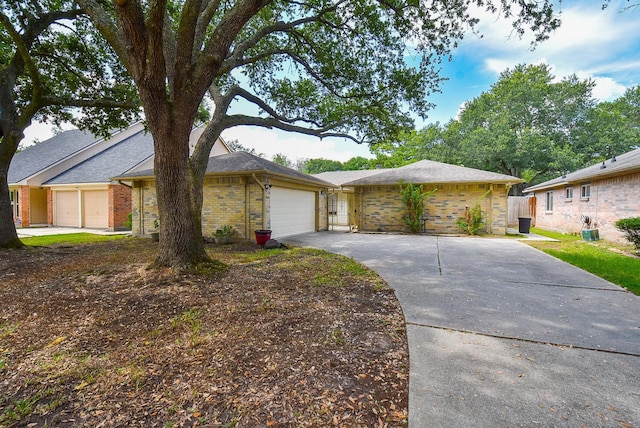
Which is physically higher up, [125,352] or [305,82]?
[305,82]

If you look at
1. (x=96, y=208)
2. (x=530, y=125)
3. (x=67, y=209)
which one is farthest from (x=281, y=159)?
(x=96, y=208)

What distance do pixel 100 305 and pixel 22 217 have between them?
18.1 meters

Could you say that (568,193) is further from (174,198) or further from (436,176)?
(174,198)

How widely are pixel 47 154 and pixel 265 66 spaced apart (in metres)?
17.7

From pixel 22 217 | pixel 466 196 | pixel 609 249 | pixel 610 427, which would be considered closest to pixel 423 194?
pixel 466 196

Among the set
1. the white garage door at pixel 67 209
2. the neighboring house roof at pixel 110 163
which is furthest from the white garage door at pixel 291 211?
the white garage door at pixel 67 209

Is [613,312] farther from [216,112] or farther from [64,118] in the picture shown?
[64,118]

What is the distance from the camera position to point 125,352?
9.01ft

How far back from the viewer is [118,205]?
14.9m

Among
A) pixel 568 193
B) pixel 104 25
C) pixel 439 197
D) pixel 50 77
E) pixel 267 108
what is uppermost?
pixel 50 77

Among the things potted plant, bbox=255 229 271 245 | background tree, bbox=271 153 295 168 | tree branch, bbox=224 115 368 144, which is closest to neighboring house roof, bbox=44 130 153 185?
tree branch, bbox=224 115 368 144

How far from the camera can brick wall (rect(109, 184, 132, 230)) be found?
14617mm

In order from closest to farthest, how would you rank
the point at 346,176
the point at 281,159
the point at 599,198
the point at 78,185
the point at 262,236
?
the point at 262,236 < the point at 599,198 < the point at 78,185 < the point at 346,176 < the point at 281,159

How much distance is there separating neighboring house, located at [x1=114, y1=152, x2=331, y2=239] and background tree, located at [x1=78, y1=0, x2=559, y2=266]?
6.58 ft
